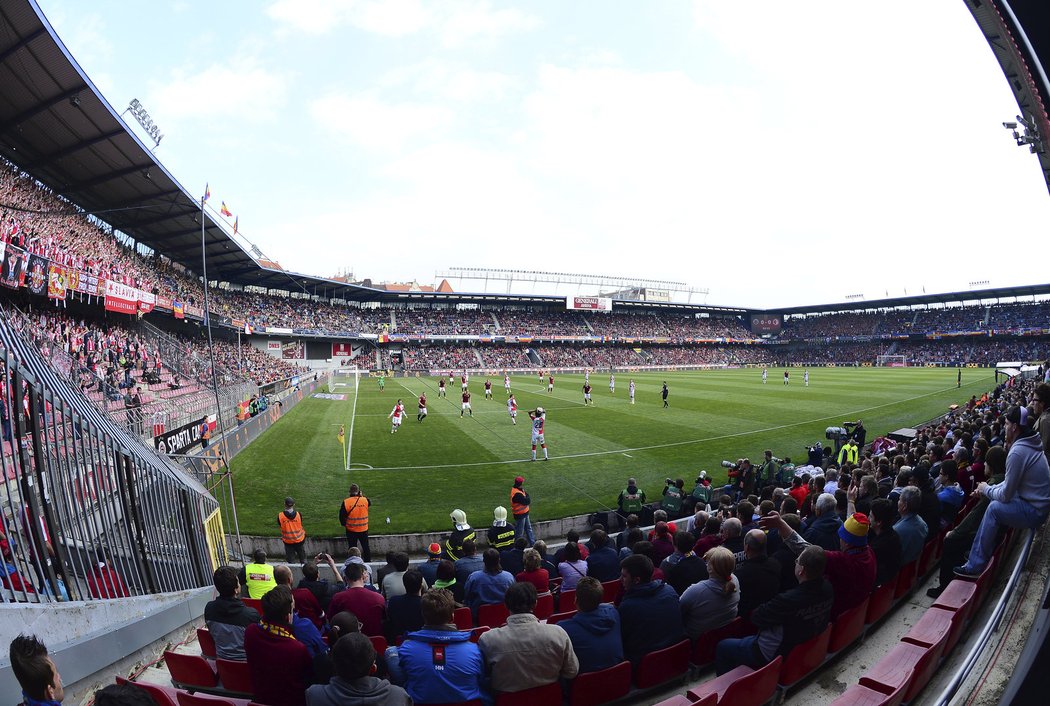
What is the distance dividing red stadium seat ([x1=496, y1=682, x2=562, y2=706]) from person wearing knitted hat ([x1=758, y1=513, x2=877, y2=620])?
8.76 ft

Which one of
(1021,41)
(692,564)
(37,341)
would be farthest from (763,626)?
(37,341)

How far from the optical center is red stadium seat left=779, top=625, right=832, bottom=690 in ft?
13.4

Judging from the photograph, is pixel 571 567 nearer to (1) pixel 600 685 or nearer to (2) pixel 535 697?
(1) pixel 600 685

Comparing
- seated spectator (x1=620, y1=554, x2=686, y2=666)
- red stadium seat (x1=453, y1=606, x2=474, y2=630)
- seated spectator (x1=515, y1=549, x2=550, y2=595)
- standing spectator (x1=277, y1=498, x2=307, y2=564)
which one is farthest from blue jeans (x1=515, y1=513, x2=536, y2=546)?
seated spectator (x1=620, y1=554, x2=686, y2=666)

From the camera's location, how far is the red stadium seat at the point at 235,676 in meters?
4.41

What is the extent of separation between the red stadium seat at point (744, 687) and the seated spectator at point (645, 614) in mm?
527

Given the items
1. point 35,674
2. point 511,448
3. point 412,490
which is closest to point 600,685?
point 35,674

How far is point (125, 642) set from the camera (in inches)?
199

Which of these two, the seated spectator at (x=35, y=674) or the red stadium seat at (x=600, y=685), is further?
the red stadium seat at (x=600, y=685)

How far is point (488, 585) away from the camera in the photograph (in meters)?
5.73

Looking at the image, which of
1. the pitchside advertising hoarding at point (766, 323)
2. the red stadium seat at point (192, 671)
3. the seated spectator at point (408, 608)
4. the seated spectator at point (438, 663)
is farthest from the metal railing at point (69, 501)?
the pitchside advertising hoarding at point (766, 323)

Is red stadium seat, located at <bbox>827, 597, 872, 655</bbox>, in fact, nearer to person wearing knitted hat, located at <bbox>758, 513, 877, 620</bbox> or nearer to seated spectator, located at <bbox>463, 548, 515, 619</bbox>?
person wearing knitted hat, located at <bbox>758, 513, 877, 620</bbox>

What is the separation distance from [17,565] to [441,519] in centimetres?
839

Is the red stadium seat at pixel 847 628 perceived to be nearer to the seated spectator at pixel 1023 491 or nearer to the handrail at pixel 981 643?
the handrail at pixel 981 643
